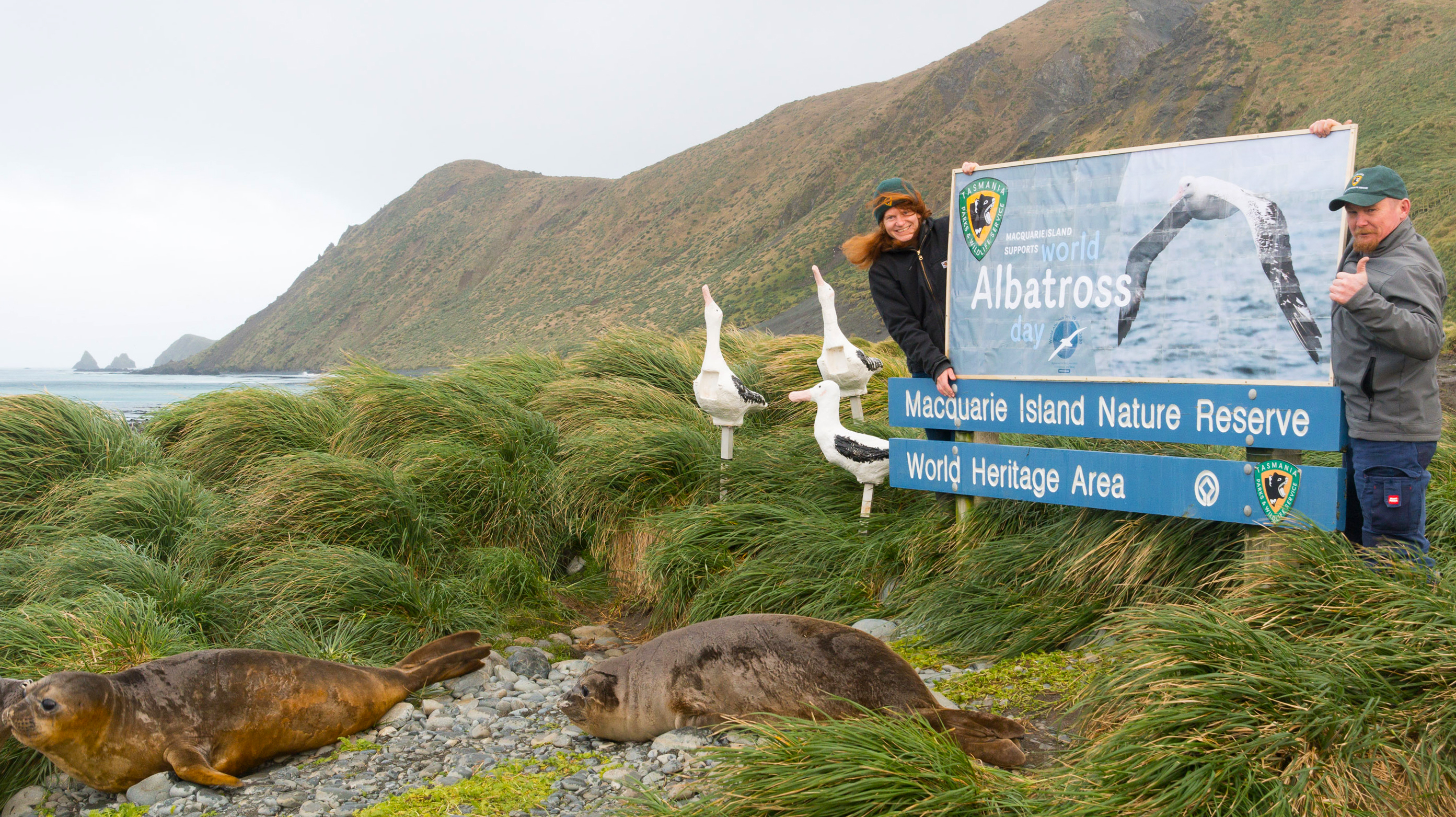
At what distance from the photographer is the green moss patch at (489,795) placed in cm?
312

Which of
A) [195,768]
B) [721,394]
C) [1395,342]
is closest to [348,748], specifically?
[195,768]

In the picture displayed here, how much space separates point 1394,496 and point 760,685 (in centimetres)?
230

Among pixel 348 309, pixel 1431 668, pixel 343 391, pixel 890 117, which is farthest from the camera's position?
pixel 348 309

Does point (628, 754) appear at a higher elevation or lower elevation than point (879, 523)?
lower

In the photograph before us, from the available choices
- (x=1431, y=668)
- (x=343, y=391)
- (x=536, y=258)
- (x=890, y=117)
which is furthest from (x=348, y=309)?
(x=1431, y=668)

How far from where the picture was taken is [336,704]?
3.96m

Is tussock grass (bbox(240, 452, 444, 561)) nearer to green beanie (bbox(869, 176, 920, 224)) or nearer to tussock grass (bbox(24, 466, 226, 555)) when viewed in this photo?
tussock grass (bbox(24, 466, 226, 555))

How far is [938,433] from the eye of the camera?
5.11 metres

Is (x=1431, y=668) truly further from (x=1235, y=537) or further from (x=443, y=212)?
(x=443, y=212)

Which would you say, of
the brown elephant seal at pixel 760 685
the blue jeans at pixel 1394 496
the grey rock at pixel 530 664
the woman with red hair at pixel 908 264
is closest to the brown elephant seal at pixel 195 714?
the grey rock at pixel 530 664

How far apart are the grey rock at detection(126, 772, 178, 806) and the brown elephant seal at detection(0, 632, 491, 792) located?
4 centimetres

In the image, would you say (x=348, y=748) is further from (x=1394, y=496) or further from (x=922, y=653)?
(x=1394, y=496)

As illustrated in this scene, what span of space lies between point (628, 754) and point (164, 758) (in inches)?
73.7

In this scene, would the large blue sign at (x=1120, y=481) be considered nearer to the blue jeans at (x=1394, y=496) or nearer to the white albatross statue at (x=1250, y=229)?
the blue jeans at (x=1394, y=496)
